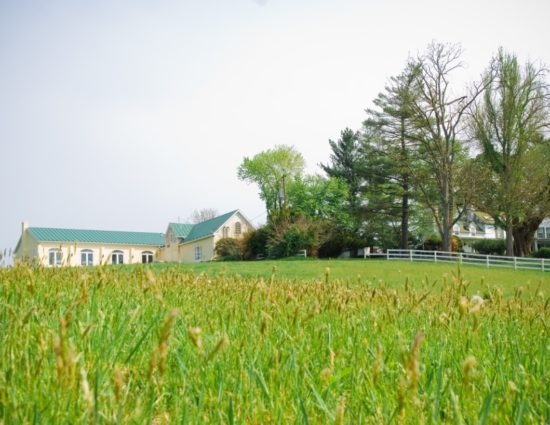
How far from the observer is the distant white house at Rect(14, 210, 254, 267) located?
52.5 meters

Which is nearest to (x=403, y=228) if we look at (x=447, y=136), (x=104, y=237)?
(x=447, y=136)

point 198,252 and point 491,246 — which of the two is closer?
point 198,252

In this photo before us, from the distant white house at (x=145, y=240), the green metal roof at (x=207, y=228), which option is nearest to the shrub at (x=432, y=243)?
the distant white house at (x=145, y=240)

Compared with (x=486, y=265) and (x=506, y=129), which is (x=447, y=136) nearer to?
(x=506, y=129)

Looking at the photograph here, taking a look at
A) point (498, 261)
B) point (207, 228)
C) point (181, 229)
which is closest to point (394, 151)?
point (498, 261)

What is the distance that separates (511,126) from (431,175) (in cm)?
754

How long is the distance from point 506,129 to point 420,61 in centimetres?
849

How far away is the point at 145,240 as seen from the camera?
2436 inches

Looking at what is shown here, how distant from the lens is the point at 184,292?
15.0 feet

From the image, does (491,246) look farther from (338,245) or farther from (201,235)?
(201,235)

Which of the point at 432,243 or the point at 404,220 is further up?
the point at 404,220

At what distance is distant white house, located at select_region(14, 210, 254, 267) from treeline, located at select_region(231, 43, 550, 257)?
7548 millimetres

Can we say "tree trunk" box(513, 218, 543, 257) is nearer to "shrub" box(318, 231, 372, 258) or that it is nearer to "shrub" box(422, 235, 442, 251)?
"shrub" box(422, 235, 442, 251)

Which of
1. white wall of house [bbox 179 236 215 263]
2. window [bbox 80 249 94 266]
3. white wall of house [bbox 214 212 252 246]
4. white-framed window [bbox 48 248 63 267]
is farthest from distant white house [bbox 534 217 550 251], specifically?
white-framed window [bbox 48 248 63 267]
